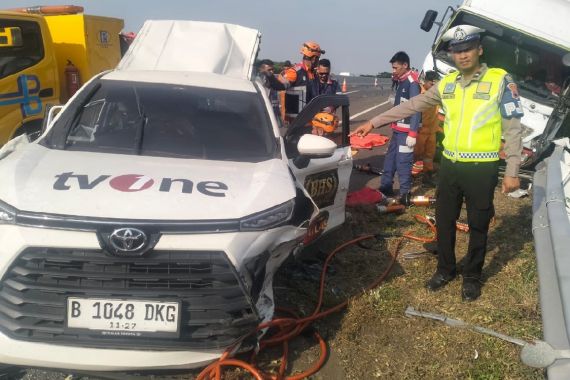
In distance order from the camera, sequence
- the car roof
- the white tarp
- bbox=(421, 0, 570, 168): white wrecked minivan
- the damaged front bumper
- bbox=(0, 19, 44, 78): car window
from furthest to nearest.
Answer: bbox=(421, 0, 570, 168): white wrecked minivan → bbox=(0, 19, 44, 78): car window → the white tarp → the car roof → the damaged front bumper

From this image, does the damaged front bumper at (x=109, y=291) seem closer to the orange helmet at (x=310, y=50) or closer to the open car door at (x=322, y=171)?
the open car door at (x=322, y=171)

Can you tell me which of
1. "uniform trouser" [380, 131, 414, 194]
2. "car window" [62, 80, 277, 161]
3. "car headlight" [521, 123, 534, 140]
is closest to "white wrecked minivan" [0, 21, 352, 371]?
"car window" [62, 80, 277, 161]

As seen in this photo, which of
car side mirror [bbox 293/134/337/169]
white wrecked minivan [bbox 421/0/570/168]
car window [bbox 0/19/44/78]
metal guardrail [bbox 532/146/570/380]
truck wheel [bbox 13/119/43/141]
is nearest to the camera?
metal guardrail [bbox 532/146/570/380]

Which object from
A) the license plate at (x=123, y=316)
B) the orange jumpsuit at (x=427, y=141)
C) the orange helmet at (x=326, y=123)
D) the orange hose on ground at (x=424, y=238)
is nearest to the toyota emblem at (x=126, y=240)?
the license plate at (x=123, y=316)

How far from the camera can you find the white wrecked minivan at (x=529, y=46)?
24.8ft

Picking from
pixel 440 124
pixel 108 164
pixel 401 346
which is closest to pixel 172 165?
pixel 108 164

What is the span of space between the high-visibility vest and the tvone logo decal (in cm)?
189

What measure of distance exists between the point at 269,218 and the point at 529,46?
22.1 feet

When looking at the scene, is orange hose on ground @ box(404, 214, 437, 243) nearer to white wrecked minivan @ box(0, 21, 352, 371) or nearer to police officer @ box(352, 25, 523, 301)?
police officer @ box(352, 25, 523, 301)

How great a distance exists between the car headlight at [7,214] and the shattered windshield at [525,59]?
7233mm

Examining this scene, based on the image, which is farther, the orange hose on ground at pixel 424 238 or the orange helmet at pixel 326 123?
the orange helmet at pixel 326 123

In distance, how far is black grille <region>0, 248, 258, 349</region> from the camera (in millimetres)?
2488

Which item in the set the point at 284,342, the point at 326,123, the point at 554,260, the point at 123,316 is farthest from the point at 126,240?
the point at 326,123

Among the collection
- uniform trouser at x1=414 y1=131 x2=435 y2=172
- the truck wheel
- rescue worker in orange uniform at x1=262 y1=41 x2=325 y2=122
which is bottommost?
uniform trouser at x1=414 y1=131 x2=435 y2=172
